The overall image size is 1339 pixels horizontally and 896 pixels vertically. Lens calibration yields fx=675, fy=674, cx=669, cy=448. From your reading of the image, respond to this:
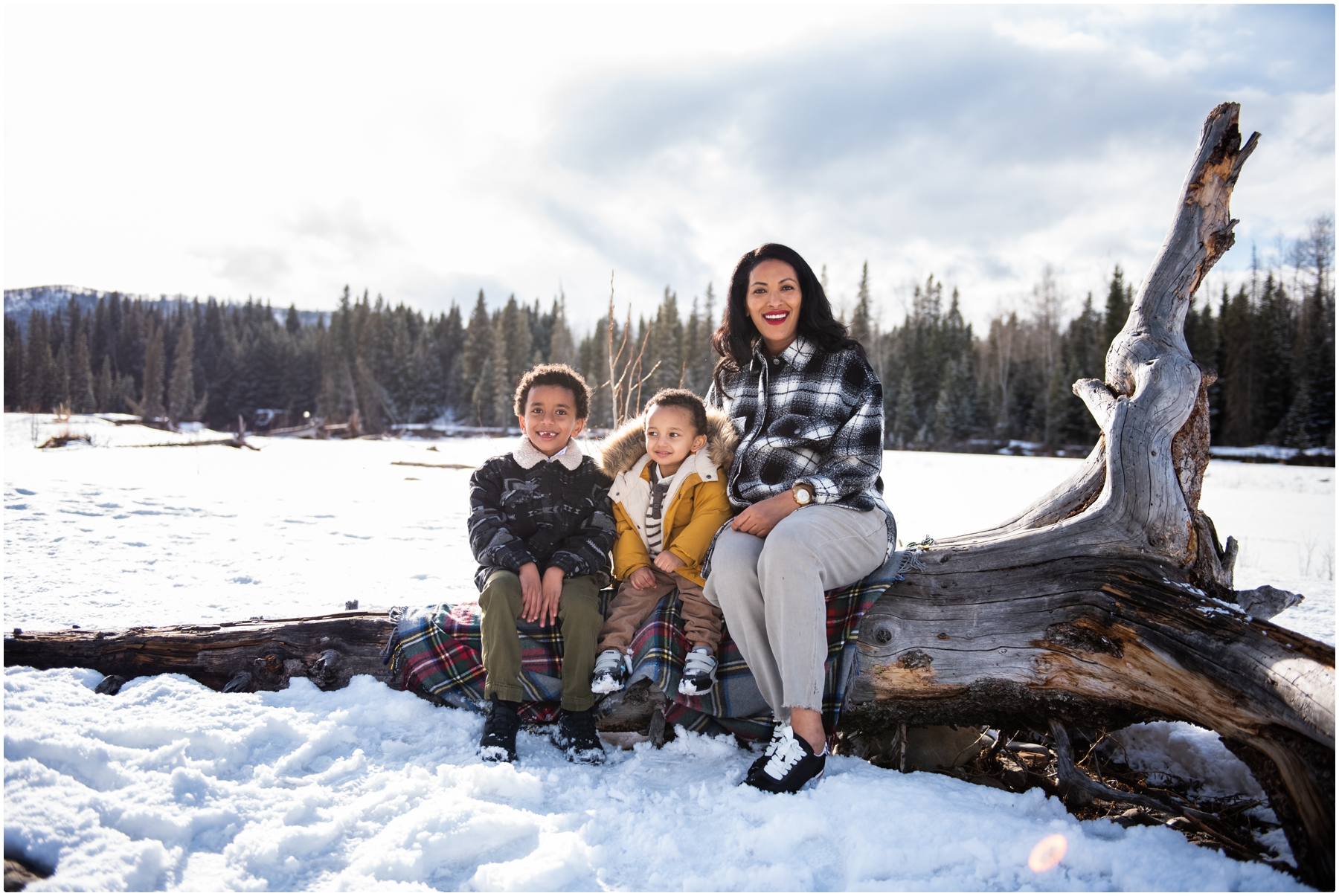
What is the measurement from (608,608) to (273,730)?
1.30 m

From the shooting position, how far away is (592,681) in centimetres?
266

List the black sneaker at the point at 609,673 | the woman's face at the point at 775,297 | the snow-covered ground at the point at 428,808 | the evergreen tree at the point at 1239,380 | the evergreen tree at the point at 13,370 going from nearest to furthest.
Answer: the snow-covered ground at the point at 428,808
the black sneaker at the point at 609,673
the woman's face at the point at 775,297
the evergreen tree at the point at 1239,380
the evergreen tree at the point at 13,370

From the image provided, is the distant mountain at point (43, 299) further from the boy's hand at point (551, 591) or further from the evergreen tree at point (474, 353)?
the boy's hand at point (551, 591)

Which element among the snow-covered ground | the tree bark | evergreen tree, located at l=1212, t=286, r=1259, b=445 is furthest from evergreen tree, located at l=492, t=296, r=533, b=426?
the tree bark

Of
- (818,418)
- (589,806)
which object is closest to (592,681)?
(589,806)

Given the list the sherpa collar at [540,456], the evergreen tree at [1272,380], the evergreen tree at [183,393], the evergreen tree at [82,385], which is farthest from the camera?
the evergreen tree at [183,393]

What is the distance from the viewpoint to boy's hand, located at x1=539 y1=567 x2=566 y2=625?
2.75m

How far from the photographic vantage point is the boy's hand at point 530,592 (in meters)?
2.73

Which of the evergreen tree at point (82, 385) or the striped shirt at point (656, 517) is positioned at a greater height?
the evergreen tree at point (82, 385)

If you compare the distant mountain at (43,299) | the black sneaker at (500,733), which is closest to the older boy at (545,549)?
the black sneaker at (500,733)

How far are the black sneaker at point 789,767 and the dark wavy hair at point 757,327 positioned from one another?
4.97 ft

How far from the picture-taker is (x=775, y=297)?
2.84 metres

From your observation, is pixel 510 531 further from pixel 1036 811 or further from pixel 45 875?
pixel 1036 811

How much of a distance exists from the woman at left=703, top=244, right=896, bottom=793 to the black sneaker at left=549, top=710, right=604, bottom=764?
613 mm
